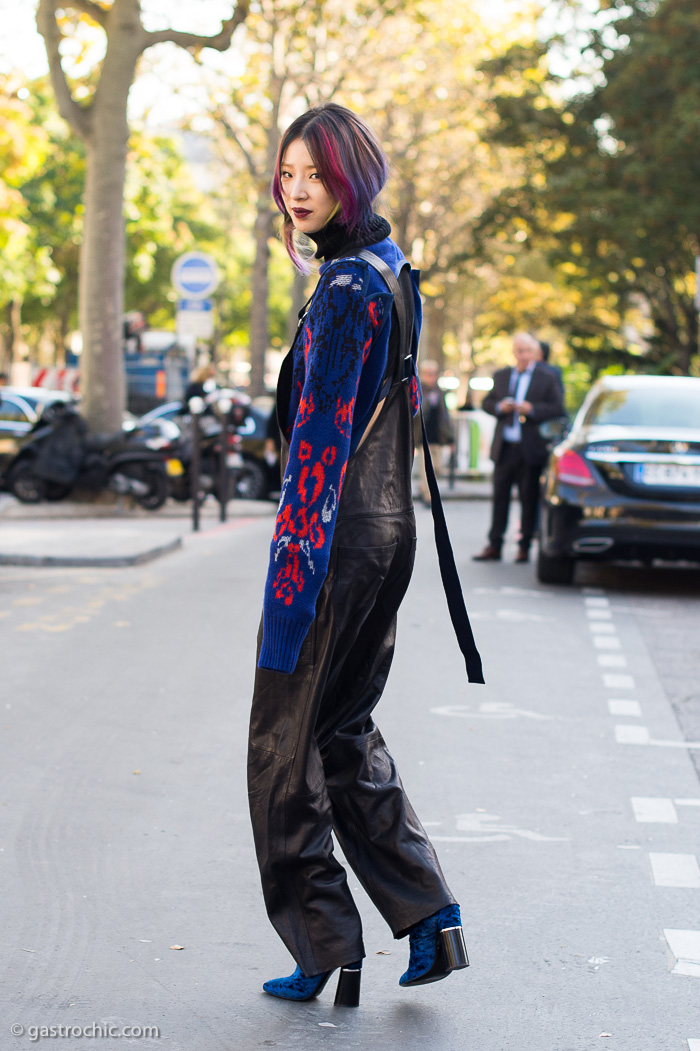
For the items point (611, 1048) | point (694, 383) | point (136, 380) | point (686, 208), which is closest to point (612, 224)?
point (686, 208)

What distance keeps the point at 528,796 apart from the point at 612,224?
1016 inches

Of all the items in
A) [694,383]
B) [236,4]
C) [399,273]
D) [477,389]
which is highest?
[236,4]

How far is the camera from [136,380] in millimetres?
35062

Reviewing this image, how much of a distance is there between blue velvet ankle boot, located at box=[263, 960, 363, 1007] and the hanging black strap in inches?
29.2

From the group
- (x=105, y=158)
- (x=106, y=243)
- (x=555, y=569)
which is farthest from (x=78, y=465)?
(x=555, y=569)

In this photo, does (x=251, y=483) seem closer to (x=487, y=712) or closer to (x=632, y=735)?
(x=487, y=712)

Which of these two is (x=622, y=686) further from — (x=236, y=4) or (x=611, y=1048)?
(x=236, y=4)

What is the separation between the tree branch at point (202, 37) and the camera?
1744 centimetres

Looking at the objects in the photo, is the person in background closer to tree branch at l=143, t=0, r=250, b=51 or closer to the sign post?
the sign post

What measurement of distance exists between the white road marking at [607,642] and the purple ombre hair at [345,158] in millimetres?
5656

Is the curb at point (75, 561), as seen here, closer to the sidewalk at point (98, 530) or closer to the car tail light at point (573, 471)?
the sidewalk at point (98, 530)

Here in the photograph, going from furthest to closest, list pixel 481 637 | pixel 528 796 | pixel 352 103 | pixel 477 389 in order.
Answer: pixel 477 389 < pixel 352 103 < pixel 481 637 < pixel 528 796

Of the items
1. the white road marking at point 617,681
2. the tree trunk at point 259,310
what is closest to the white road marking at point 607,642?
the white road marking at point 617,681

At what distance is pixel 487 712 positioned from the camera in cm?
677
